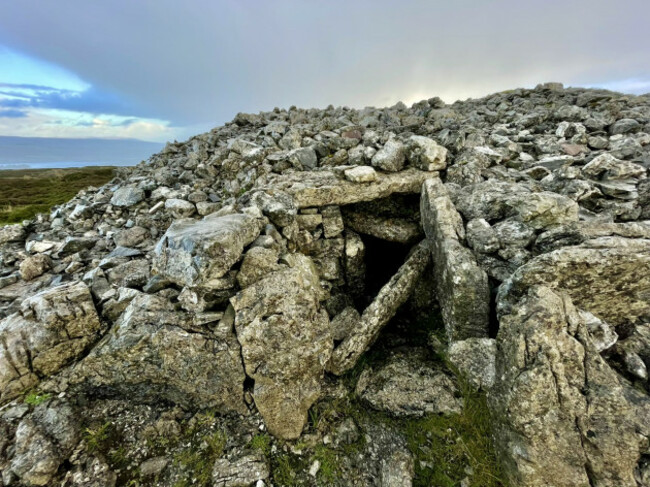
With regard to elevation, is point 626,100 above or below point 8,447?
above

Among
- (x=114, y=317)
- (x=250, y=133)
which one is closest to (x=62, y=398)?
(x=114, y=317)

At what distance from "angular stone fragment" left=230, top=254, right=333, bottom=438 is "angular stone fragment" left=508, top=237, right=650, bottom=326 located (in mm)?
3597

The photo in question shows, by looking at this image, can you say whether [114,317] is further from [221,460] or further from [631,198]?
[631,198]

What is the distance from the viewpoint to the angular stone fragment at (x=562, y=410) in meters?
3.46

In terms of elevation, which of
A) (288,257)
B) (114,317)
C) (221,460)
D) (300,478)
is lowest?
(300,478)

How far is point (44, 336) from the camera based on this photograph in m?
4.86

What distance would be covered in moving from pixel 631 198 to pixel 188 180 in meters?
12.2

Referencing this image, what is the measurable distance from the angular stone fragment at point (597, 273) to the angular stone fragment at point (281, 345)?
11.8 ft

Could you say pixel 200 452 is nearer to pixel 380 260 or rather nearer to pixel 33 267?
pixel 33 267

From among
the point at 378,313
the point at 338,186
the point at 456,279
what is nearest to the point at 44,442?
the point at 378,313

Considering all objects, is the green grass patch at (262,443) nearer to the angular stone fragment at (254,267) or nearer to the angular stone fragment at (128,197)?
the angular stone fragment at (254,267)

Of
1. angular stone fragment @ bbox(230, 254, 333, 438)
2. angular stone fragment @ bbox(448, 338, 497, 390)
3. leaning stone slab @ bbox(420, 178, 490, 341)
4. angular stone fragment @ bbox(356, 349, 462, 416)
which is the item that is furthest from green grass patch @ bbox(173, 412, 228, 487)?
leaning stone slab @ bbox(420, 178, 490, 341)

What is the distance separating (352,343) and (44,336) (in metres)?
5.58

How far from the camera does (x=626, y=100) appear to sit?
39.4ft
